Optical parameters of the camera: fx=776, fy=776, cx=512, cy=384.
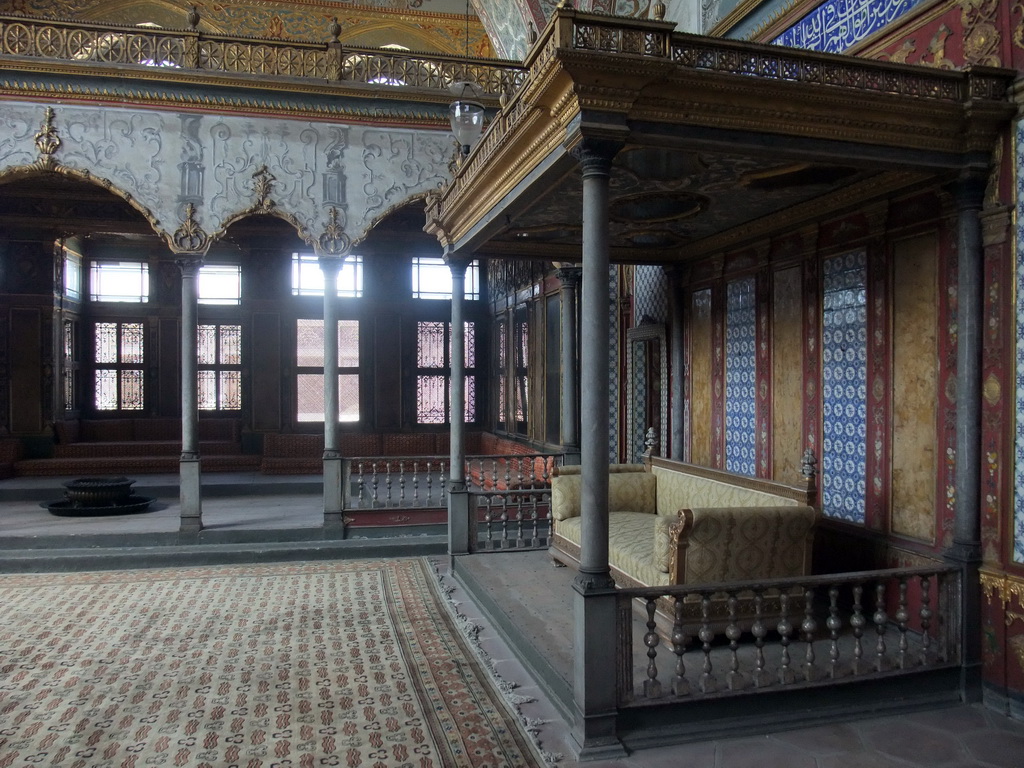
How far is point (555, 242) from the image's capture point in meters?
6.55

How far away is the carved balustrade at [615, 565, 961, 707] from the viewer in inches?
141

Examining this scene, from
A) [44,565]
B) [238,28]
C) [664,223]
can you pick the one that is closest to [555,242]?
[664,223]

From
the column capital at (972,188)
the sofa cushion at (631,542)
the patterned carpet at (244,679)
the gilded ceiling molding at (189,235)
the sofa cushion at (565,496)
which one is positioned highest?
the gilded ceiling molding at (189,235)

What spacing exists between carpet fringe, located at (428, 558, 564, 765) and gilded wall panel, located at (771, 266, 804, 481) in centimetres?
248

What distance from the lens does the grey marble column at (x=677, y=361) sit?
7094 millimetres

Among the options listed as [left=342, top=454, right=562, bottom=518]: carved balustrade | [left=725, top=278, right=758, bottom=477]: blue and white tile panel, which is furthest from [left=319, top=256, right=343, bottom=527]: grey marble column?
[left=725, top=278, right=758, bottom=477]: blue and white tile panel

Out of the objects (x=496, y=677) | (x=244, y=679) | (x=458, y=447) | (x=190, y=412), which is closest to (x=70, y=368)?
(x=190, y=412)

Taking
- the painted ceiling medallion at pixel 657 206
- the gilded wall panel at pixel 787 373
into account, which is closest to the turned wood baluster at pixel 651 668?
the gilded wall panel at pixel 787 373

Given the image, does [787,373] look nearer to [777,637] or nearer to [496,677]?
[777,637]

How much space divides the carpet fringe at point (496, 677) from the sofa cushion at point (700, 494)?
66.1 inches

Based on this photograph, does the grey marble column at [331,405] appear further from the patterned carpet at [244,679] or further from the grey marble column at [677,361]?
the grey marble column at [677,361]

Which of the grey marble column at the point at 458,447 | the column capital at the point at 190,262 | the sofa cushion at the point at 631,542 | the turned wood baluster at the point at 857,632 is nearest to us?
the turned wood baluster at the point at 857,632

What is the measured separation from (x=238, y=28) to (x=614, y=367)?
8235 millimetres

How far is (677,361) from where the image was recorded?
23.4 ft
